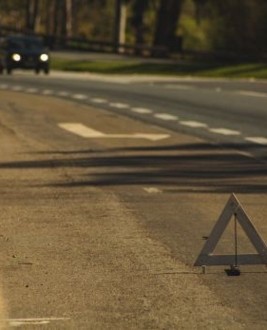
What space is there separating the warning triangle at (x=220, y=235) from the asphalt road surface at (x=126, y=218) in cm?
12

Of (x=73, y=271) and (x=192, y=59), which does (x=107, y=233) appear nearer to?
(x=73, y=271)

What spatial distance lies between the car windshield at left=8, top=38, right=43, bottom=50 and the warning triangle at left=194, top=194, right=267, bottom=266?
50.2 m

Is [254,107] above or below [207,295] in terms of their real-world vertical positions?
below

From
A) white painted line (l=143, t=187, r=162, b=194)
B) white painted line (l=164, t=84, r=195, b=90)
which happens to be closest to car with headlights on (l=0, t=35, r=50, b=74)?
white painted line (l=164, t=84, r=195, b=90)

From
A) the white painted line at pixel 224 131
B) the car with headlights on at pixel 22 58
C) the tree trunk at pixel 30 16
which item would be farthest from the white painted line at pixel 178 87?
the tree trunk at pixel 30 16

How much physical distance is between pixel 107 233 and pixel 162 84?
35.0 m

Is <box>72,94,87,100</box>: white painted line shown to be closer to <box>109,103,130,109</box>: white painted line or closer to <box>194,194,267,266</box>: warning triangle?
<box>109,103,130,109</box>: white painted line

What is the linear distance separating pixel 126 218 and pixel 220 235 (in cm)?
299

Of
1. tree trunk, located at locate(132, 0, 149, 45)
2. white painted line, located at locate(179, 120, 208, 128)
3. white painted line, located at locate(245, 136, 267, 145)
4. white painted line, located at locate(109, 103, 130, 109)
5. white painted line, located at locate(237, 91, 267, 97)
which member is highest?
white painted line, located at locate(245, 136, 267, 145)

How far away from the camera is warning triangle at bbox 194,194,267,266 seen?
9.32 meters

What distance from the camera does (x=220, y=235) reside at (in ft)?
31.0

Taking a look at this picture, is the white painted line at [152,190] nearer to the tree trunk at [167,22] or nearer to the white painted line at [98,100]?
the white painted line at [98,100]

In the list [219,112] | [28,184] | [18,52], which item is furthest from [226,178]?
[18,52]

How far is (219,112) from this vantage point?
29.5m
